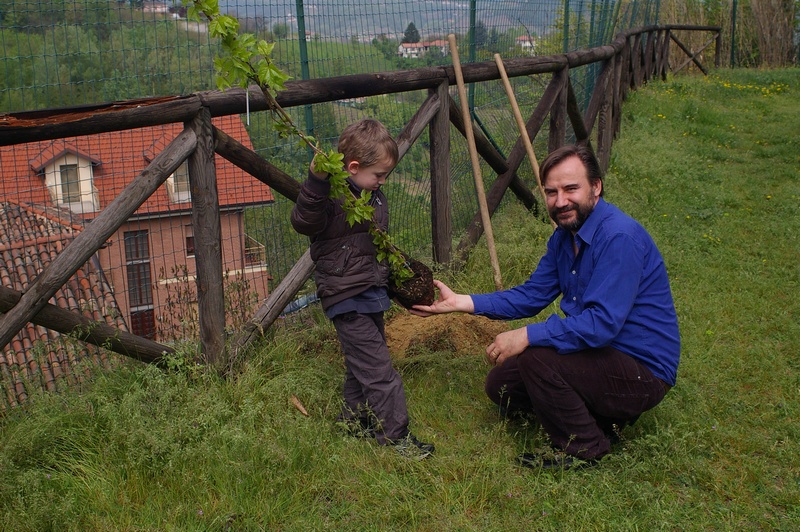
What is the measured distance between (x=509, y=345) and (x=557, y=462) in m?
0.54

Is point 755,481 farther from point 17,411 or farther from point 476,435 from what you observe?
point 17,411

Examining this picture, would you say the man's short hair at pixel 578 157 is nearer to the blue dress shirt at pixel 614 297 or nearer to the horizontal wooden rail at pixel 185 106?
the blue dress shirt at pixel 614 297

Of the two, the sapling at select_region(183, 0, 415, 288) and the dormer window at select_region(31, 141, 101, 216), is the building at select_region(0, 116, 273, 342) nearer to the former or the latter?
the dormer window at select_region(31, 141, 101, 216)

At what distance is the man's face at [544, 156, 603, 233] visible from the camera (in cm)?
333

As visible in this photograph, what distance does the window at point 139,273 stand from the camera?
163 inches

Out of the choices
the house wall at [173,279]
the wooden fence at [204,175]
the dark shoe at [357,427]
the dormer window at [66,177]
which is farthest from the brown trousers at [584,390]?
the dormer window at [66,177]

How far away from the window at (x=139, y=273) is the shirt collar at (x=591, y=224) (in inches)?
88.5

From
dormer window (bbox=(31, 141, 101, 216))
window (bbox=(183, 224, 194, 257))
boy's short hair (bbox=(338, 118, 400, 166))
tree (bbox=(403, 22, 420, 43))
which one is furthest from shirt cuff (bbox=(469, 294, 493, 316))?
tree (bbox=(403, 22, 420, 43))

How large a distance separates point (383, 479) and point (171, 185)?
2.21 m

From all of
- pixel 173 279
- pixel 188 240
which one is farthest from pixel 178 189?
pixel 173 279

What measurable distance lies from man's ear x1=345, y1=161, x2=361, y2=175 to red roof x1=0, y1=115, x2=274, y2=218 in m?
1.15

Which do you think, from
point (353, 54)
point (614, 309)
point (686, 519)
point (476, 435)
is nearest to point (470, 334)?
point (476, 435)

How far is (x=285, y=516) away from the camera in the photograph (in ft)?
9.55

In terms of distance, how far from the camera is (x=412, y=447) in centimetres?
334
